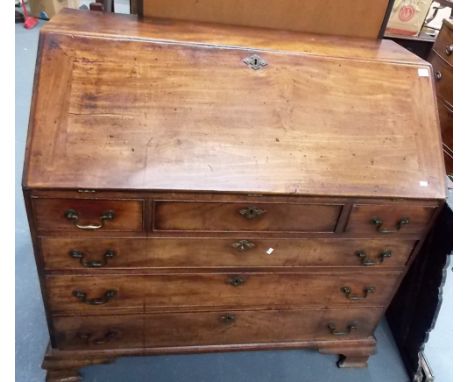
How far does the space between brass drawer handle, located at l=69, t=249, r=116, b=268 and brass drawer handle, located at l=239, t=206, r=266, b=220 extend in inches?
16.4

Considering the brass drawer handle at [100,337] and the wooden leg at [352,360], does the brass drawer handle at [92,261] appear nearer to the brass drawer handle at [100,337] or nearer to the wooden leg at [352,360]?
the brass drawer handle at [100,337]

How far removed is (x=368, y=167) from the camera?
128 cm

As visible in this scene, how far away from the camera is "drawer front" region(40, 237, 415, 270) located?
1.23m

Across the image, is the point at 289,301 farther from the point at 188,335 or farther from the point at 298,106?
the point at 298,106

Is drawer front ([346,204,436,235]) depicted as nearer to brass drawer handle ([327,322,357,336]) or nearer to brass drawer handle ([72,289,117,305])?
brass drawer handle ([327,322,357,336])

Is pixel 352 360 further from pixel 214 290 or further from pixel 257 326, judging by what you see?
pixel 214 290

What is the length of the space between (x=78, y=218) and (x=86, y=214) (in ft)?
0.09

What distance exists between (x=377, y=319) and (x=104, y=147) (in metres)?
1.26

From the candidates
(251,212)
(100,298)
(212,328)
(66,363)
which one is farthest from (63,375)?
(251,212)

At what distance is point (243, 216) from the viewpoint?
4.04ft

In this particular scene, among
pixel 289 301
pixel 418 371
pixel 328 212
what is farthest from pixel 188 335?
pixel 418 371

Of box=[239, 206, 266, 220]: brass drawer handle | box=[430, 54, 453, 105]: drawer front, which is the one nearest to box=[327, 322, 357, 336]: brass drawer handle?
box=[239, 206, 266, 220]: brass drawer handle

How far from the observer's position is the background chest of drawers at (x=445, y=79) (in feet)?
8.26

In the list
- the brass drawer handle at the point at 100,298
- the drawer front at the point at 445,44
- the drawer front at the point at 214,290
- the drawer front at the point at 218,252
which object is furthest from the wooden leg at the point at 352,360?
the drawer front at the point at 445,44
